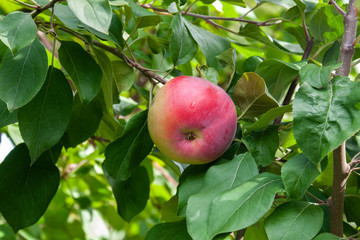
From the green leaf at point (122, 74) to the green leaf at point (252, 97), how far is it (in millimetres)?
294

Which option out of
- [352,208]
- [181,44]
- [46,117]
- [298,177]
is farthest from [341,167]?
[46,117]

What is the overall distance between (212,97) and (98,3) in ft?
0.79

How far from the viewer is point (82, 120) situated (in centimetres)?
113

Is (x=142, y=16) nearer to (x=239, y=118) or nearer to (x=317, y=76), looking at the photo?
(x=239, y=118)

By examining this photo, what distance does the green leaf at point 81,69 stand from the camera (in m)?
0.94

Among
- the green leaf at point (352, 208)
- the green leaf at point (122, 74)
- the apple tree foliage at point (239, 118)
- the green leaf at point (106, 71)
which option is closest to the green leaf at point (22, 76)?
the apple tree foliage at point (239, 118)

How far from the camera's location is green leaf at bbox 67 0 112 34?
0.74m

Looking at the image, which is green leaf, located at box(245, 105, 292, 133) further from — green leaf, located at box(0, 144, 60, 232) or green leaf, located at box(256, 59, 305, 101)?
green leaf, located at box(0, 144, 60, 232)

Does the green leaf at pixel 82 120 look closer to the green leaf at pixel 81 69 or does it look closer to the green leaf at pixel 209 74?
the green leaf at pixel 81 69

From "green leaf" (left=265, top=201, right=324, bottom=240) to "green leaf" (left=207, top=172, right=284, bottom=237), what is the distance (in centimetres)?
4

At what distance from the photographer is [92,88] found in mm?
940

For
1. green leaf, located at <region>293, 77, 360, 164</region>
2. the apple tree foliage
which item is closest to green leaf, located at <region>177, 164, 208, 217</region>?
the apple tree foliage

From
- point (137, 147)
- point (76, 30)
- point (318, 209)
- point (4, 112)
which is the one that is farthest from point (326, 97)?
point (4, 112)

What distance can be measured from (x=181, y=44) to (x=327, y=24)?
0.99 feet
